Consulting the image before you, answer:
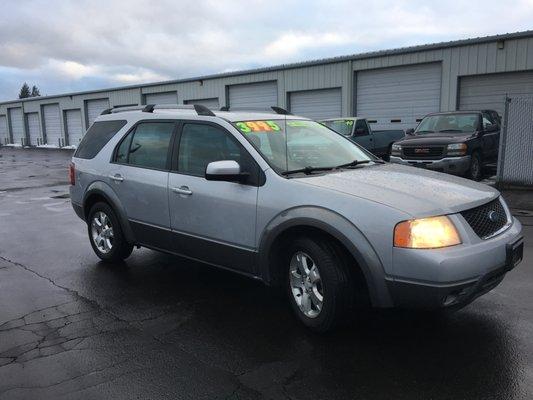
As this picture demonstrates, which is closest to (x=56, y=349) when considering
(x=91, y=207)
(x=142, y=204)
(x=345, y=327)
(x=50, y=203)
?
(x=142, y=204)

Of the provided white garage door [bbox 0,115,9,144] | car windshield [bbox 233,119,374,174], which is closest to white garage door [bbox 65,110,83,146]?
white garage door [bbox 0,115,9,144]

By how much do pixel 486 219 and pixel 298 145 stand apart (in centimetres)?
179

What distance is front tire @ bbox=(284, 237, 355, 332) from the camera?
368cm

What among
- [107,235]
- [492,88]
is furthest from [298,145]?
[492,88]

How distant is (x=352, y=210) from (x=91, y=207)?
12.6 feet

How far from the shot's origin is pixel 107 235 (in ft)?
19.9

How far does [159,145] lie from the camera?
530cm

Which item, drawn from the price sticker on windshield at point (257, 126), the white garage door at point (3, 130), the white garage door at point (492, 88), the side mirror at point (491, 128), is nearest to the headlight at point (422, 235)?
the price sticker on windshield at point (257, 126)

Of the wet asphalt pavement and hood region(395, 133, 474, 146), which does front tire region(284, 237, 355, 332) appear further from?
hood region(395, 133, 474, 146)

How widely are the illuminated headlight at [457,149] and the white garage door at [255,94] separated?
47.3ft

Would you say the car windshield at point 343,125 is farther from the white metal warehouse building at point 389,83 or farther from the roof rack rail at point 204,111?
the roof rack rail at point 204,111

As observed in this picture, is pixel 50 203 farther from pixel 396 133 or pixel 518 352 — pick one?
pixel 396 133

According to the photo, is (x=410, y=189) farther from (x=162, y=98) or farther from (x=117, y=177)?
(x=162, y=98)

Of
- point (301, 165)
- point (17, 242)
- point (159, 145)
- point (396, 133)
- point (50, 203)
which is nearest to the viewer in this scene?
point (301, 165)
